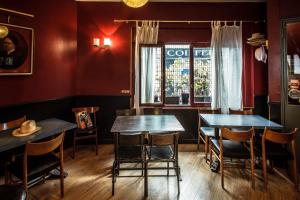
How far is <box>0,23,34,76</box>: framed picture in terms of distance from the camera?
3.07 metres

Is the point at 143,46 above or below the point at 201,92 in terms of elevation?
above

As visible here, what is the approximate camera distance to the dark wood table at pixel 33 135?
2.22m

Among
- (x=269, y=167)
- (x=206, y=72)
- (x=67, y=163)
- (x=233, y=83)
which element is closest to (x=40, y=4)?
(x=67, y=163)

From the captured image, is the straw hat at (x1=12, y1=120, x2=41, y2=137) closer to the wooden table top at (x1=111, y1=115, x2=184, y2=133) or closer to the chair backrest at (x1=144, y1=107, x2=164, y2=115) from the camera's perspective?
the wooden table top at (x1=111, y1=115, x2=184, y2=133)

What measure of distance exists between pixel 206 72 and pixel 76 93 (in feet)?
8.97

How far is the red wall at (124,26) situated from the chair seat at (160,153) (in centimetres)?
225

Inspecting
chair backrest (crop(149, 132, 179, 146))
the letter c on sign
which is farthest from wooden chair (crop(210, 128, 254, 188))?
the letter c on sign

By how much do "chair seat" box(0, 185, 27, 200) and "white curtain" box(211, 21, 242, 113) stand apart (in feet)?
12.0

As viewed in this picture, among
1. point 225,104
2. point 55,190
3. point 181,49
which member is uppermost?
point 181,49

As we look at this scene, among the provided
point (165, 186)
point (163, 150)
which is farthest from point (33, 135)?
point (165, 186)

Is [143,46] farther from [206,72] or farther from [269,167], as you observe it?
[269,167]

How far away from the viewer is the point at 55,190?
9.12 feet

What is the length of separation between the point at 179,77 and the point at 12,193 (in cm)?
371

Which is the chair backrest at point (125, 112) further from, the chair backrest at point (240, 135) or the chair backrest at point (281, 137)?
the chair backrest at point (281, 137)
